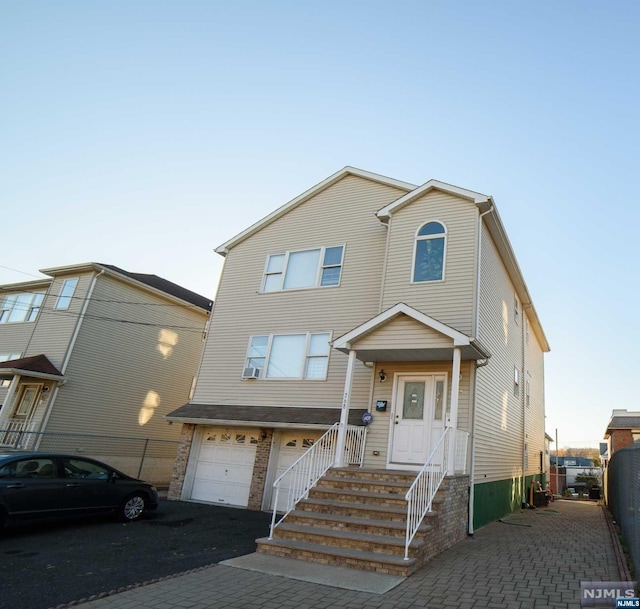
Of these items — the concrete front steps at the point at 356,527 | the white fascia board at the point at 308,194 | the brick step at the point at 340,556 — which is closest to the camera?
the brick step at the point at 340,556

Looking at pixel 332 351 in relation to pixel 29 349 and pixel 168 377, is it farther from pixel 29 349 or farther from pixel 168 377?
pixel 29 349

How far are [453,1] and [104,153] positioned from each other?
10401 mm

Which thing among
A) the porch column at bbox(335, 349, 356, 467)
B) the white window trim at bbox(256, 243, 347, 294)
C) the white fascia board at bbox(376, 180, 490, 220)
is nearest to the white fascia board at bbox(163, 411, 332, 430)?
the porch column at bbox(335, 349, 356, 467)

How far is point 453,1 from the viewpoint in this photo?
34.9 ft

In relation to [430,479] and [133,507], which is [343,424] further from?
[133,507]

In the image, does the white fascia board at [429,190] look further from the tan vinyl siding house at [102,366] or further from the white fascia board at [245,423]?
the tan vinyl siding house at [102,366]

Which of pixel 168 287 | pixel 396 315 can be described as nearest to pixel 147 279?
pixel 168 287

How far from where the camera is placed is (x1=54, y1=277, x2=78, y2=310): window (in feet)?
61.2

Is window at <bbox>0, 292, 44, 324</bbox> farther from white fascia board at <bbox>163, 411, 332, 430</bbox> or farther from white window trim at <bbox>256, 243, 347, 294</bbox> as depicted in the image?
white window trim at <bbox>256, 243, 347, 294</bbox>

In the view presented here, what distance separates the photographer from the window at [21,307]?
66.4 feet

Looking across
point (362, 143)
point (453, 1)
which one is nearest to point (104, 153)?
point (362, 143)

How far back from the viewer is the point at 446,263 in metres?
11.0

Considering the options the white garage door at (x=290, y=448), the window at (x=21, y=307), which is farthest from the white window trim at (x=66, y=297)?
the white garage door at (x=290, y=448)

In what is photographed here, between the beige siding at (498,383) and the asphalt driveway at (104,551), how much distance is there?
19.0ft
